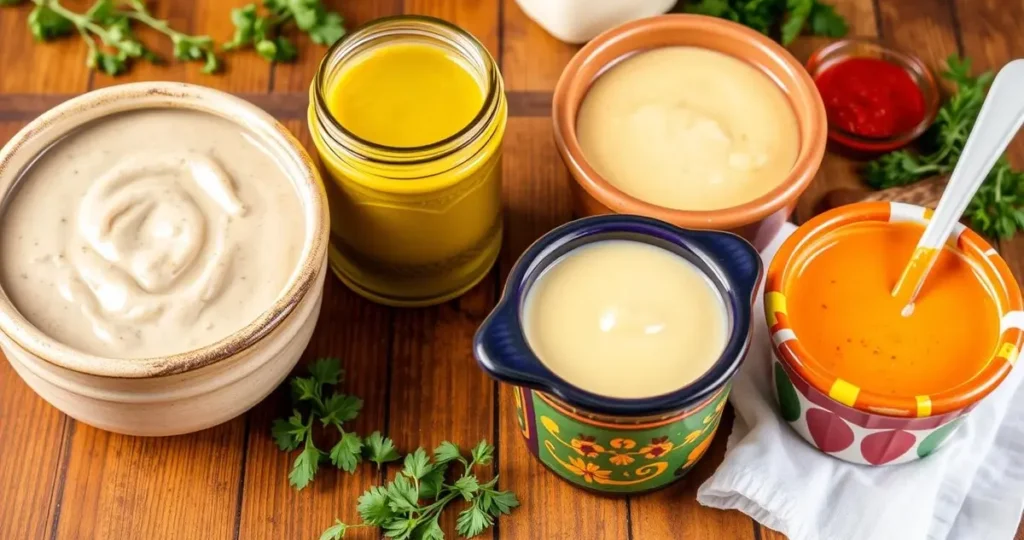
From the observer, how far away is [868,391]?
4.25ft

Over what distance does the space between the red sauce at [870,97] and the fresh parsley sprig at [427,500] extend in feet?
2.43

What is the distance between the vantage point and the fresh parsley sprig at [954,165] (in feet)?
5.29

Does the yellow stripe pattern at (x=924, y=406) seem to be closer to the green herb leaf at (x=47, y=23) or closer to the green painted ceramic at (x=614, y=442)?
the green painted ceramic at (x=614, y=442)

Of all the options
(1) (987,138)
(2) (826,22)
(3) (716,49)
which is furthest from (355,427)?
(2) (826,22)

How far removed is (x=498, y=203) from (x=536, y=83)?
0.33 metres

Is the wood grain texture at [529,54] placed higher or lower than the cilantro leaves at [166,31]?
lower

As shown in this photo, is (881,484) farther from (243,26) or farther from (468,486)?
(243,26)

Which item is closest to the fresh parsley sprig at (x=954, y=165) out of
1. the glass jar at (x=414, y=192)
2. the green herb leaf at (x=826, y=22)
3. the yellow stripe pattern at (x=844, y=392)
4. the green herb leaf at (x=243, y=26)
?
the green herb leaf at (x=826, y=22)

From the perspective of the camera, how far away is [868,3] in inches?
74.8

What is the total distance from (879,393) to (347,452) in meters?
0.63

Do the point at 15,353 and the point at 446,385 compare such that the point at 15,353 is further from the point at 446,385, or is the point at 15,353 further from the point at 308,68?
the point at 308,68

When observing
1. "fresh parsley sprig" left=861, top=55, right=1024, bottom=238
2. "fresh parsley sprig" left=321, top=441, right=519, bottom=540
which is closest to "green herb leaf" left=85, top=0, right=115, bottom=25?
"fresh parsley sprig" left=321, top=441, right=519, bottom=540

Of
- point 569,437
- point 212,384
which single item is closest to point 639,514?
point 569,437

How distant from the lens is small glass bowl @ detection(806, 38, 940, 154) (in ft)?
5.58
